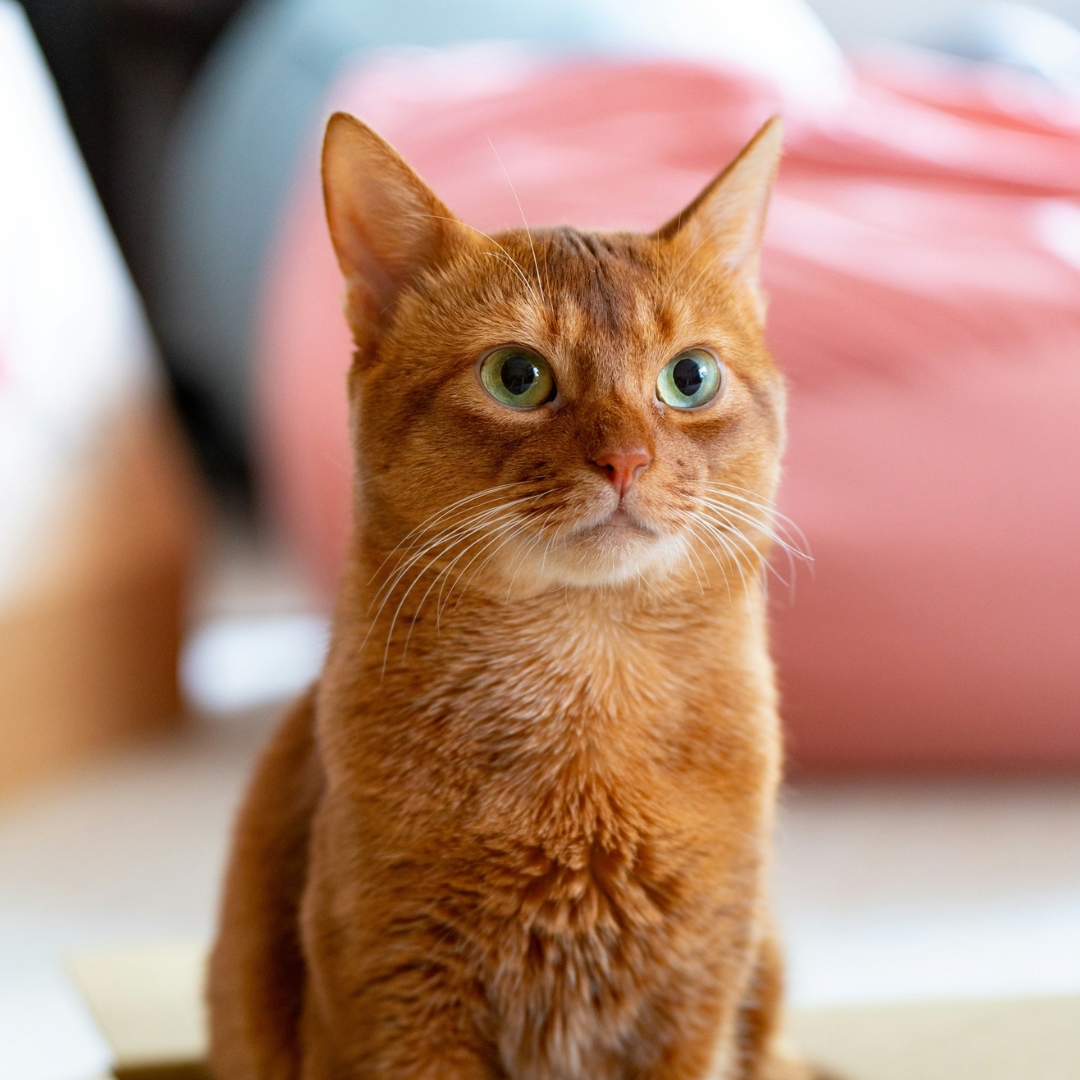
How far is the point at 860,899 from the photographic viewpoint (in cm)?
193

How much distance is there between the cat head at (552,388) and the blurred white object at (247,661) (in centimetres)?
155

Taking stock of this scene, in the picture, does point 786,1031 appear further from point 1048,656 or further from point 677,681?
point 1048,656

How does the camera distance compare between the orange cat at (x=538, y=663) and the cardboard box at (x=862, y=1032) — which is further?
the cardboard box at (x=862, y=1032)

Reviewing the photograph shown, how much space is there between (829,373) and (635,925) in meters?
1.17

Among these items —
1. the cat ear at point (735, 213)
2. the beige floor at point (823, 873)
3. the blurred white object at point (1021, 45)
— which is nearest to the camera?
the cat ear at point (735, 213)

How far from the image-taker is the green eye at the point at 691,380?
3.12 feet

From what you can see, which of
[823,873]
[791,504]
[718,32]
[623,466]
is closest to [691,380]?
[623,466]

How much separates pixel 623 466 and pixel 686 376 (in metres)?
0.12

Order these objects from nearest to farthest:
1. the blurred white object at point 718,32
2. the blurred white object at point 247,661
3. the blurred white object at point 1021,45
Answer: the blurred white object at point 247,661
the blurred white object at point 718,32
the blurred white object at point 1021,45

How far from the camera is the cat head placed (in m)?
0.90

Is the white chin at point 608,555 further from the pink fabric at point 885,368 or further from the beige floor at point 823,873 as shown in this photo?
the pink fabric at point 885,368

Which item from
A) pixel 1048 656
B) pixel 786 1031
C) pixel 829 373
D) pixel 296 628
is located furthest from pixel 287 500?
pixel 786 1031

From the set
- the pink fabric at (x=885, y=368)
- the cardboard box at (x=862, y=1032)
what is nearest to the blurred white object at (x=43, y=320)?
the pink fabric at (x=885, y=368)

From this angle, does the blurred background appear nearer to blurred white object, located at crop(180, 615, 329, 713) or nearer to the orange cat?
blurred white object, located at crop(180, 615, 329, 713)
